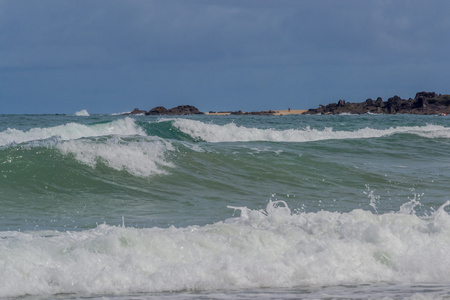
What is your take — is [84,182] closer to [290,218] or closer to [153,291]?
[290,218]

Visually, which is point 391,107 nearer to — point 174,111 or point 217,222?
point 174,111

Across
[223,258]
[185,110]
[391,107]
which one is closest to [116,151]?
[223,258]

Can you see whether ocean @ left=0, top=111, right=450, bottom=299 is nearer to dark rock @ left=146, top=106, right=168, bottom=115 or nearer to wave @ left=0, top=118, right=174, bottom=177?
wave @ left=0, top=118, right=174, bottom=177

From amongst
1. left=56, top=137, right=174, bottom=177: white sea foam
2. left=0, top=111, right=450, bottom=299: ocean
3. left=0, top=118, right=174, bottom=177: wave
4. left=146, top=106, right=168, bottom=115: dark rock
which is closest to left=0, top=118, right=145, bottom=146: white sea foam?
left=0, top=118, right=174, bottom=177: wave

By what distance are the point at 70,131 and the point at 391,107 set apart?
80.4m

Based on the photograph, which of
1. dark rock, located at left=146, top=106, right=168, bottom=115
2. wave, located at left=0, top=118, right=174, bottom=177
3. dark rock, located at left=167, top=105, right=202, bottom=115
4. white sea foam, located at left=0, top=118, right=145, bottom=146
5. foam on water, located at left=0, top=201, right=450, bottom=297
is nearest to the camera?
foam on water, located at left=0, top=201, right=450, bottom=297

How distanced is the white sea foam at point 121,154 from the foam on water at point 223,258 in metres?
6.29

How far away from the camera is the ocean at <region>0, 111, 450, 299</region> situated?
584 cm

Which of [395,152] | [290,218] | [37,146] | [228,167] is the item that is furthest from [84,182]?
[395,152]

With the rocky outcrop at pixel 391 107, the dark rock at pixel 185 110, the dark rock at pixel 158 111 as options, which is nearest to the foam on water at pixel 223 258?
the dark rock at pixel 158 111

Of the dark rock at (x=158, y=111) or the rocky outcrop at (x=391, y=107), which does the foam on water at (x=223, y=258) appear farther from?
the rocky outcrop at (x=391, y=107)

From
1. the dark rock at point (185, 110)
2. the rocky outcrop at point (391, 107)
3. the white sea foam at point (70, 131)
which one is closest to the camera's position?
the white sea foam at point (70, 131)

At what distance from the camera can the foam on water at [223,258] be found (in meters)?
5.79

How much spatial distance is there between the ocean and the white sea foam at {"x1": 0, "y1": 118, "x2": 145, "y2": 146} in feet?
33.2
